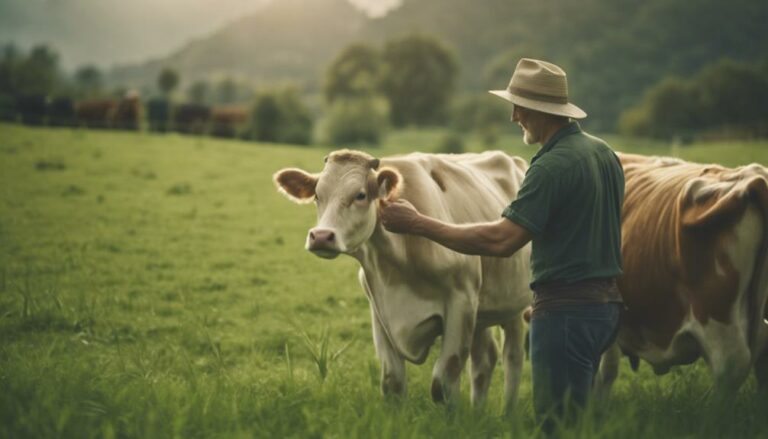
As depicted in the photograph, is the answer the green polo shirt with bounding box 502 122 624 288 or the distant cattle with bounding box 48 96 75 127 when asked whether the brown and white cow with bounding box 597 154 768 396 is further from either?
the distant cattle with bounding box 48 96 75 127

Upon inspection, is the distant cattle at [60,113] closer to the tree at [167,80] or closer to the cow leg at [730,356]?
the cow leg at [730,356]

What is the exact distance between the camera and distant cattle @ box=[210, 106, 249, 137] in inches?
1684

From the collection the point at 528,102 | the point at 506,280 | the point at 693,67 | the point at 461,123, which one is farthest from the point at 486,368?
the point at 693,67

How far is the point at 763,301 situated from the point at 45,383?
455 cm

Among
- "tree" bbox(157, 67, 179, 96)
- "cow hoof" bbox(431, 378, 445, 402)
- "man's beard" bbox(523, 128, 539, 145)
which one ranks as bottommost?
"cow hoof" bbox(431, 378, 445, 402)

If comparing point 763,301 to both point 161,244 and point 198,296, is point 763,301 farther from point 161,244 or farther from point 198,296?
point 161,244

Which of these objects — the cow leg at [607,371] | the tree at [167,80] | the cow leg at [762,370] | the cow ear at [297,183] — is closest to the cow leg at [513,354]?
the cow leg at [607,371]

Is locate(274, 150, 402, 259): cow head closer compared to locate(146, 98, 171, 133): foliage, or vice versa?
locate(274, 150, 402, 259): cow head

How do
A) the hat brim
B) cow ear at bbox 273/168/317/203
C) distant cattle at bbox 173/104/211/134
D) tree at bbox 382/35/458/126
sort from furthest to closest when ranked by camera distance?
1. tree at bbox 382/35/458/126
2. distant cattle at bbox 173/104/211/134
3. cow ear at bbox 273/168/317/203
4. the hat brim

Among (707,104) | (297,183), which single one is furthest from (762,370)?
(707,104)

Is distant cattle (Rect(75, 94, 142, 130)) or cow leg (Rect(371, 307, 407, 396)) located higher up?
distant cattle (Rect(75, 94, 142, 130))

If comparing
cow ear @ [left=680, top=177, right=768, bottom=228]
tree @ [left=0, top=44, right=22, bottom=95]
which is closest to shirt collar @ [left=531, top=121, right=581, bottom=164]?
cow ear @ [left=680, top=177, right=768, bottom=228]

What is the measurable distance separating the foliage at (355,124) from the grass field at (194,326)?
91.3 feet

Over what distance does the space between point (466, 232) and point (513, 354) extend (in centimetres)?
290
